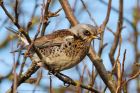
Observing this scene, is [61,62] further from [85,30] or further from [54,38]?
[85,30]

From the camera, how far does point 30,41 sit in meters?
2.79

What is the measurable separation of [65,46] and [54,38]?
17cm

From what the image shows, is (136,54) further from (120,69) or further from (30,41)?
(30,41)

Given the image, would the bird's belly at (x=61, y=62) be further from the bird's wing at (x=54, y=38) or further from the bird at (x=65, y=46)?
the bird's wing at (x=54, y=38)

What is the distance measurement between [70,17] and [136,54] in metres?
0.83

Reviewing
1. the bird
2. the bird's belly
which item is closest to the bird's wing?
the bird

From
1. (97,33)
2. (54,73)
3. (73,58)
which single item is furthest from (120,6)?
(54,73)

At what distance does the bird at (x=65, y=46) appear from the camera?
12.0ft

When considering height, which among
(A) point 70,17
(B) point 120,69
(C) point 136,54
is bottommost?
(B) point 120,69

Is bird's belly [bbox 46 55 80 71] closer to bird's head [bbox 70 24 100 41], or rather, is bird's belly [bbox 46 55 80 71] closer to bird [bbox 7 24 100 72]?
bird [bbox 7 24 100 72]

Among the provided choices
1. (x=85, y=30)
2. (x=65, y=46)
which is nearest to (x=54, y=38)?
(x=65, y=46)

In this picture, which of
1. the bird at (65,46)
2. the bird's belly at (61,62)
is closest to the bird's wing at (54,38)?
the bird at (65,46)

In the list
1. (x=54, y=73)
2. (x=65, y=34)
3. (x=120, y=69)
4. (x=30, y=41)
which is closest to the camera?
(x=30, y=41)

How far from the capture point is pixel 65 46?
3.83 metres
